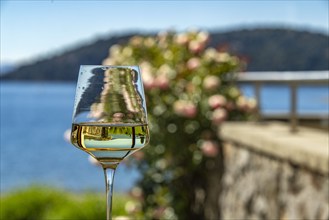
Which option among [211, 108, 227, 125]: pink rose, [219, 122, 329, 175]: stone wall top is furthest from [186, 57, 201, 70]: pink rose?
[219, 122, 329, 175]: stone wall top

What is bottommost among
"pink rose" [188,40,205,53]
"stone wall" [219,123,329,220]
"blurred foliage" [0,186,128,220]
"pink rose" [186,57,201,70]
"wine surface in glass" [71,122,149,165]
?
"blurred foliage" [0,186,128,220]

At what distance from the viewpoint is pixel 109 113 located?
1.13m

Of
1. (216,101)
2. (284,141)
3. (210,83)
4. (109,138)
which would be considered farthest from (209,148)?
(109,138)

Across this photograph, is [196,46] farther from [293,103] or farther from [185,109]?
[293,103]

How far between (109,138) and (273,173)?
2505 millimetres

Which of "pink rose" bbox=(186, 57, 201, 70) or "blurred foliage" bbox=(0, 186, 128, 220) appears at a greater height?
"pink rose" bbox=(186, 57, 201, 70)

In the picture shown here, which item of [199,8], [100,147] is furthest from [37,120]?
[100,147]

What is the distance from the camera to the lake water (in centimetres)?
2162

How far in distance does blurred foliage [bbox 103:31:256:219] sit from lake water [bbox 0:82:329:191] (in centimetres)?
845

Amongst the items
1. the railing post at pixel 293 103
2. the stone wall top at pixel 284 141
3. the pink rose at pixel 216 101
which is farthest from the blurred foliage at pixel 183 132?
the railing post at pixel 293 103

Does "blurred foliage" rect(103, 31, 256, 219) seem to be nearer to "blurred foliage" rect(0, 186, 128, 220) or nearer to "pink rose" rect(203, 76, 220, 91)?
"pink rose" rect(203, 76, 220, 91)

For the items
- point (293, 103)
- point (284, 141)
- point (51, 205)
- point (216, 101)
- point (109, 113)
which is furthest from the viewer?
point (51, 205)

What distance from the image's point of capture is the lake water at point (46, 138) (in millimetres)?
21625

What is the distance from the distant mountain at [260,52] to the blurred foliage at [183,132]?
25.1ft
